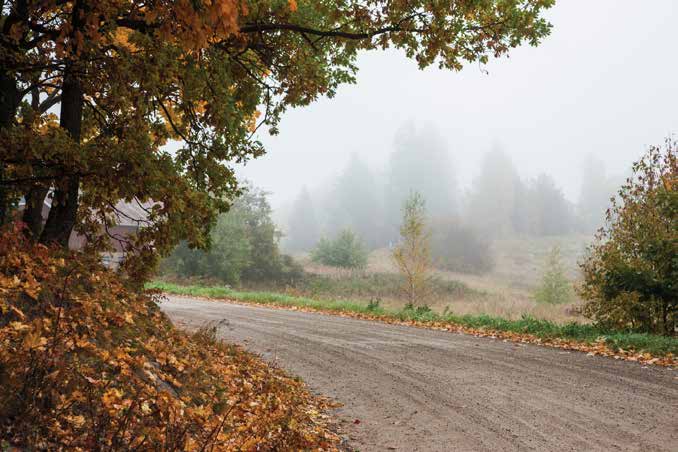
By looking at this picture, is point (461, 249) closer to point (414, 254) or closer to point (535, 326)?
point (414, 254)

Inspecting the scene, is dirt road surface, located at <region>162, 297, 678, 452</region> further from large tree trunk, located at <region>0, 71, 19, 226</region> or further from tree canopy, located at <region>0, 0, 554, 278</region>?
large tree trunk, located at <region>0, 71, 19, 226</region>

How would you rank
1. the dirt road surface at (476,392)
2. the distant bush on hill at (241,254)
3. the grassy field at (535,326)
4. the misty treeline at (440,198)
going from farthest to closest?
the misty treeline at (440,198) < the distant bush on hill at (241,254) < the grassy field at (535,326) < the dirt road surface at (476,392)

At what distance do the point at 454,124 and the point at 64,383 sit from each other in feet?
636

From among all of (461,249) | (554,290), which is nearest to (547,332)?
(554,290)

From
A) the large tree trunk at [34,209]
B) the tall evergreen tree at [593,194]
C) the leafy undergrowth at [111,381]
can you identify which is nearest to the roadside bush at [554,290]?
the leafy undergrowth at [111,381]

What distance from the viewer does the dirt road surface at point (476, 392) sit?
18.0 feet

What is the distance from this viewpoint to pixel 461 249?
62469mm

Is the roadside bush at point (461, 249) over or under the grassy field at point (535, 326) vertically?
over

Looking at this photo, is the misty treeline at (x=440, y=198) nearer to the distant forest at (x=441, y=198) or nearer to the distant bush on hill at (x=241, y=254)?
the distant forest at (x=441, y=198)

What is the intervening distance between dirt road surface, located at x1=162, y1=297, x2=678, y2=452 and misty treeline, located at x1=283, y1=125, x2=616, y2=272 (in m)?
69.8

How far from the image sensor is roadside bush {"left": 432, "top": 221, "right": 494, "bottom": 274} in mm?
59625

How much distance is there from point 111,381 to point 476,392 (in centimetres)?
481

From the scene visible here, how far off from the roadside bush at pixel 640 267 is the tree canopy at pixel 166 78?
676 cm

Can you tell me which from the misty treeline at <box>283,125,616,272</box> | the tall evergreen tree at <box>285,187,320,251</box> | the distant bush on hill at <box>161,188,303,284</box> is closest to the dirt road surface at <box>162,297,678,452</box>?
the distant bush on hill at <box>161,188,303,284</box>
